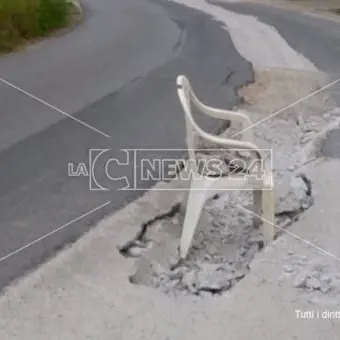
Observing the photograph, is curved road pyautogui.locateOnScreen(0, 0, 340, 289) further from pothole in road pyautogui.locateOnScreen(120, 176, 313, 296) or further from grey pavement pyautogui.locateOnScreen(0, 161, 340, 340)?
pothole in road pyautogui.locateOnScreen(120, 176, 313, 296)

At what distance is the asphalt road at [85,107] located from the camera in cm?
424

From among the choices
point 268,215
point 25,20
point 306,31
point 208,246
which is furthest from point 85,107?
point 306,31

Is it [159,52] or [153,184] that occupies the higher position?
[153,184]

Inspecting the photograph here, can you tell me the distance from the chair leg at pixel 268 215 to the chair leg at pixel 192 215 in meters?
0.35

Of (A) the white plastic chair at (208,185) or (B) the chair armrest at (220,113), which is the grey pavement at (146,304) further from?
(B) the chair armrest at (220,113)

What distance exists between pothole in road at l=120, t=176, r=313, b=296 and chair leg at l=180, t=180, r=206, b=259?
7cm

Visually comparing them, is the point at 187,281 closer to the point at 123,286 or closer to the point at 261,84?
the point at 123,286

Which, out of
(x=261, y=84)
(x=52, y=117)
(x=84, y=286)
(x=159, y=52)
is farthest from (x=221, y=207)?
(x=159, y=52)

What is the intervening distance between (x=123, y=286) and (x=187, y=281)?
0.33 m

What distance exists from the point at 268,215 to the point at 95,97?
11.1 feet

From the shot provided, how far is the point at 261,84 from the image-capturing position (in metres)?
7.28

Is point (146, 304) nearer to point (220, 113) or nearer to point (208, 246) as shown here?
point (208, 246)

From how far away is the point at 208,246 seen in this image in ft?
12.7

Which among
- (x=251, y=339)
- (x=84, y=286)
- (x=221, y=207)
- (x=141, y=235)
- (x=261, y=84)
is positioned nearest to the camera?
(x=251, y=339)
